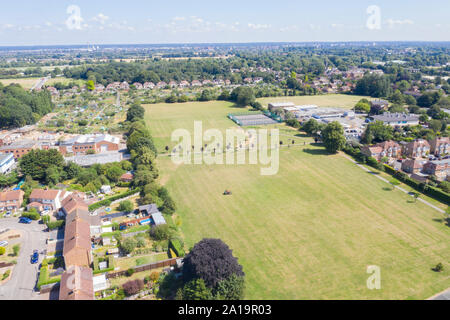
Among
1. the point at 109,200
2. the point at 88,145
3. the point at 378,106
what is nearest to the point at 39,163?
the point at 88,145

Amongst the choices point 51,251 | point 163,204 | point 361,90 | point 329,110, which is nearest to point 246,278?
point 163,204

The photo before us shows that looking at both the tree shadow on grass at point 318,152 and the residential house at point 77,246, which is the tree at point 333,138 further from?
the residential house at point 77,246

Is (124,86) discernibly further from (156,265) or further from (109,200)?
(156,265)

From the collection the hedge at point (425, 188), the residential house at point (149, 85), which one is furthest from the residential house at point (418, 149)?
the residential house at point (149, 85)

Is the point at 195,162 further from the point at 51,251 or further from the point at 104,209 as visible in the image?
the point at 51,251

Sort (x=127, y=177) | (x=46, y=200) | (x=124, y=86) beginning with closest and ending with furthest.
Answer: (x=46, y=200) → (x=127, y=177) → (x=124, y=86)
